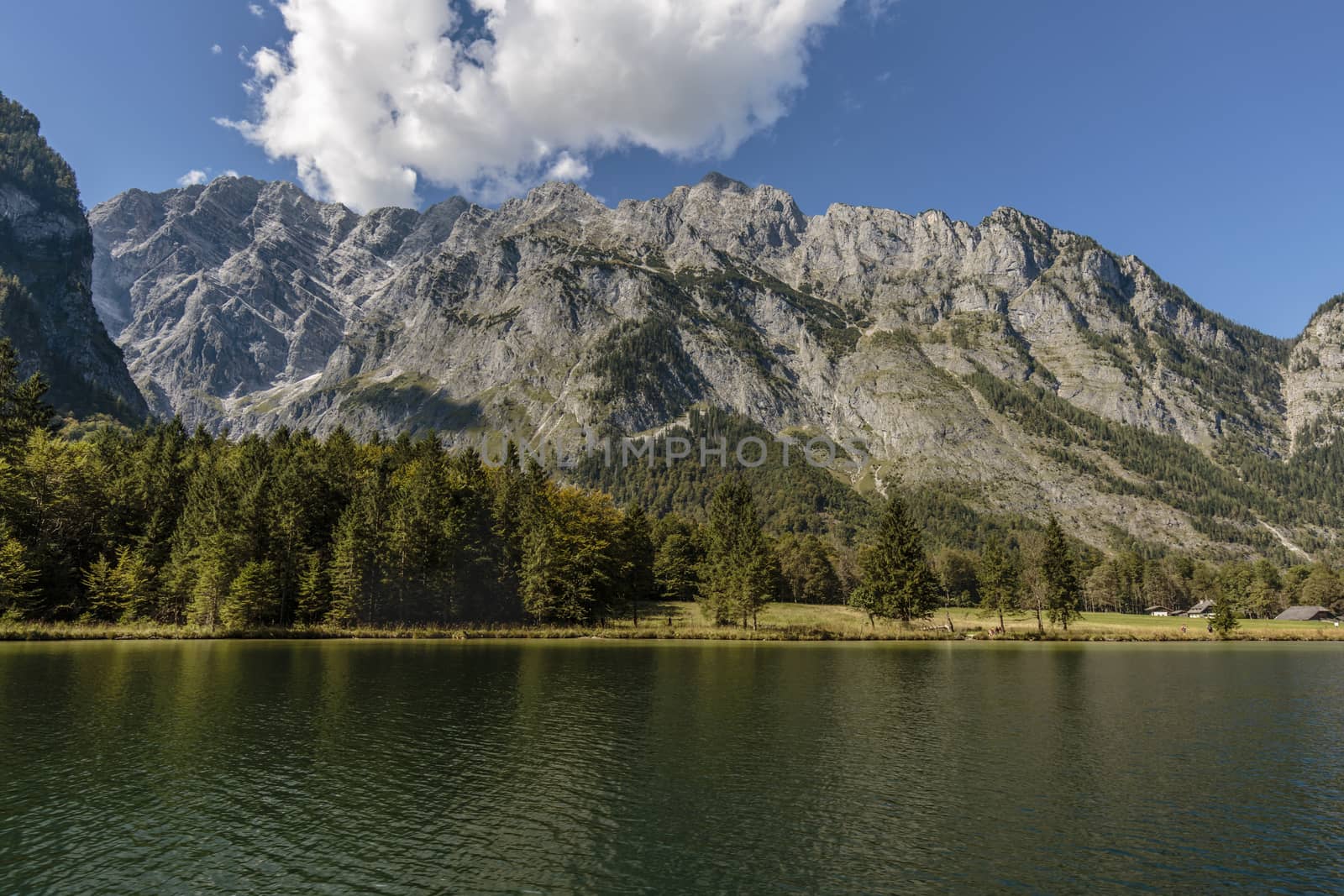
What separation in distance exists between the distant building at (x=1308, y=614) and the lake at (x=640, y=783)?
162 metres

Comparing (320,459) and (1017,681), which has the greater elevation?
(320,459)

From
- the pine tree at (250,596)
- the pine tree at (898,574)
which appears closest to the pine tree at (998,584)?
the pine tree at (898,574)

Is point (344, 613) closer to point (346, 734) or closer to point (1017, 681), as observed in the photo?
point (346, 734)

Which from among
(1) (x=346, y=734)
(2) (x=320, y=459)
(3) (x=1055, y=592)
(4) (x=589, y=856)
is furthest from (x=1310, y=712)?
(2) (x=320, y=459)

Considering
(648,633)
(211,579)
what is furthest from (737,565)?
(211,579)

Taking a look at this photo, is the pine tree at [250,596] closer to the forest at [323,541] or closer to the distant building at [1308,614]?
the forest at [323,541]

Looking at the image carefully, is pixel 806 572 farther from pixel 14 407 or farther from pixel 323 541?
pixel 14 407

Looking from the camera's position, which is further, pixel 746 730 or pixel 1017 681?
pixel 1017 681

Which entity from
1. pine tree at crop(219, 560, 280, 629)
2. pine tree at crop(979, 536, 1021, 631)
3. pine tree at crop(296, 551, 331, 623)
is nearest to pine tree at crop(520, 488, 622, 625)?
pine tree at crop(296, 551, 331, 623)

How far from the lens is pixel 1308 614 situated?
584ft

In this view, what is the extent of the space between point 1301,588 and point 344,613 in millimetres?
237247

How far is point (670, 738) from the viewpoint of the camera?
38.4m

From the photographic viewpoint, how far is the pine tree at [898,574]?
379 ft

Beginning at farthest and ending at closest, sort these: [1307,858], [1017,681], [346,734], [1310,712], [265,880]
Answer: [1017,681], [1310,712], [346,734], [1307,858], [265,880]
